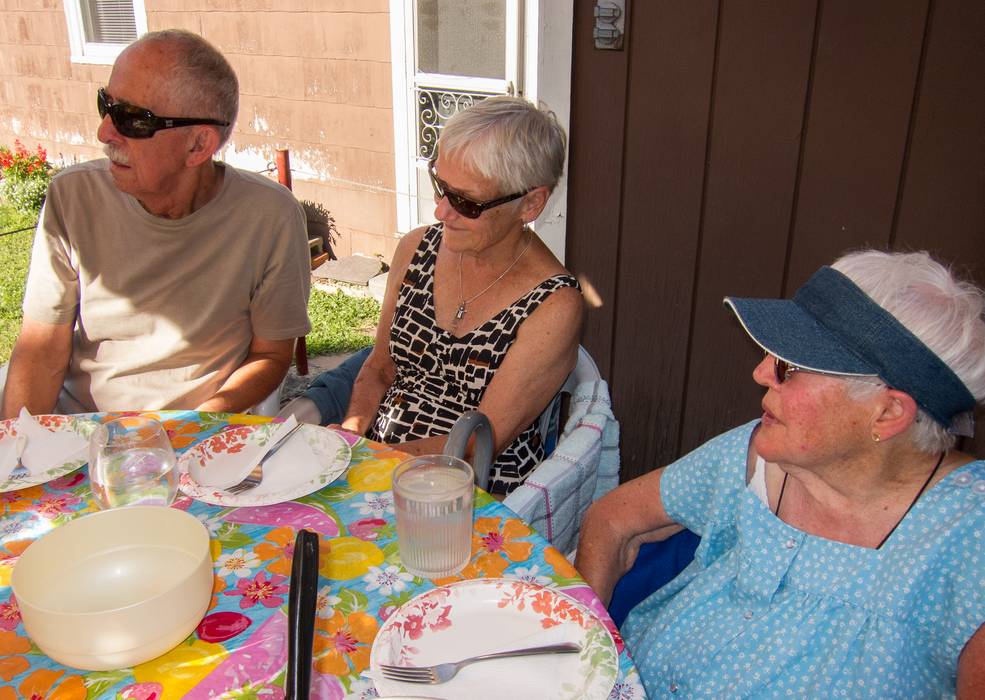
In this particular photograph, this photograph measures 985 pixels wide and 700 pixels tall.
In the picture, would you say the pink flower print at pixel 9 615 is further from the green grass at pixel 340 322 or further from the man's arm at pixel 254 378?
the green grass at pixel 340 322

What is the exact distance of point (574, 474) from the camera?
1622 millimetres

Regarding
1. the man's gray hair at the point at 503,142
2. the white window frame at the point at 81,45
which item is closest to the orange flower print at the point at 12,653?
the man's gray hair at the point at 503,142

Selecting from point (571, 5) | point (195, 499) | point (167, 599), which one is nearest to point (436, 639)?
point (167, 599)

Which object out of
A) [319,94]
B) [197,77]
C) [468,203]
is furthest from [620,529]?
[319,94]

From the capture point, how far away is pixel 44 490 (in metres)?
1.41

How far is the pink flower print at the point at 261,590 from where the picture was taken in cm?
114

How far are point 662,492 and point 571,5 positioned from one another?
1.96 m

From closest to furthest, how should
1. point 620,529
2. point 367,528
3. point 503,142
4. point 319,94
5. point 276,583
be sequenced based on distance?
1. point 276,583
2. point 367,528
3. point 620,529
4. point 503,142
5. point 319,94

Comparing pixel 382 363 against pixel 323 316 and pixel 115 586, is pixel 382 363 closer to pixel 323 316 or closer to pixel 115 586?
pixel 115 586

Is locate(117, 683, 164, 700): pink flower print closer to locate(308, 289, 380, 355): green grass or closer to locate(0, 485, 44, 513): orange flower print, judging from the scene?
locate(0, 485, 44, 513): orange flower print

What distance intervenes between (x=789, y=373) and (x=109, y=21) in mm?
7457

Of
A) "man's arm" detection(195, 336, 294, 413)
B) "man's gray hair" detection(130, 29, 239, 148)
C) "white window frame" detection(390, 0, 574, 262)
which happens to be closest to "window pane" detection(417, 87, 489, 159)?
"white window frame" detection(390, 0, 574, 262)

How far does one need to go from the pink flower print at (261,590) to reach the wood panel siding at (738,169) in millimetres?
1997

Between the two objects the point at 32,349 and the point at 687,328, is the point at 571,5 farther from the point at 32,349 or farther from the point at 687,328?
the point at 32,349
